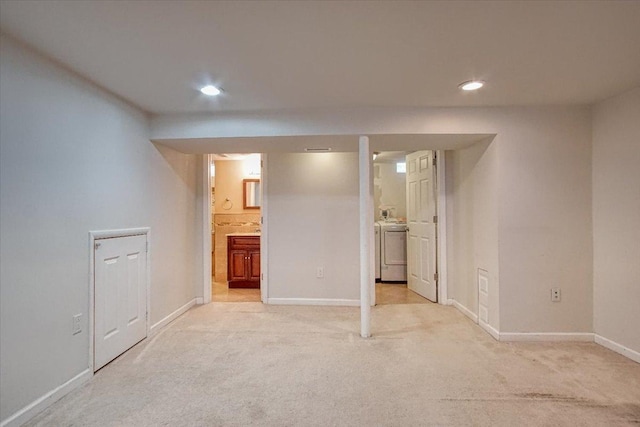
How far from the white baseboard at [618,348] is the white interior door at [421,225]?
1644mm

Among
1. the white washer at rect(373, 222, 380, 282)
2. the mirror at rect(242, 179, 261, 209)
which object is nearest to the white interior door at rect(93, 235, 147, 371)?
the mirror at rect(242, 179, 261, 209)

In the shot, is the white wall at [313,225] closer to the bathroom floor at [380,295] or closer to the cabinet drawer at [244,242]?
the bathroom floor at [380,295]

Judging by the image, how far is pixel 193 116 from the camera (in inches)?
122

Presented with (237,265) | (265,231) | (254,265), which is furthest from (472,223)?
(237,265)

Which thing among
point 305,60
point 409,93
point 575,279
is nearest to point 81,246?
point 305,60

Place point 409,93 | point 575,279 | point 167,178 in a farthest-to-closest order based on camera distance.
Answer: point 167,178, point 575,279, point 409,93

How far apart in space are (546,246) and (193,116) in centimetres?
341

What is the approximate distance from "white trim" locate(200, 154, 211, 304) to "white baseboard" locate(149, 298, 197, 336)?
0.64 ft

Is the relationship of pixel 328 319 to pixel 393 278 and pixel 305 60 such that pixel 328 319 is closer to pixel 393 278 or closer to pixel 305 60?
pixel 393 278

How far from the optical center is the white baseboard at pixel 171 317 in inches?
125

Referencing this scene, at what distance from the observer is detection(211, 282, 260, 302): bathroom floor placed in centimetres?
439

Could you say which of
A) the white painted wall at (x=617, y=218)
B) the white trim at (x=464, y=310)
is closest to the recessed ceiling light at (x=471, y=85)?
the white painted wall at (x=617, y=218)

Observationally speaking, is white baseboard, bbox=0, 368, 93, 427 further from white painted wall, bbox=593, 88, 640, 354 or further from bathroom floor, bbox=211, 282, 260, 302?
white painted wall, bbox=593, 88, 640, 354

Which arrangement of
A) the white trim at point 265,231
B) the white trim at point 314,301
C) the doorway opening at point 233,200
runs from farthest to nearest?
the doorway opening at point 233,200, the white trim at point 265,231, the white trim at point 314,301
